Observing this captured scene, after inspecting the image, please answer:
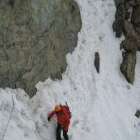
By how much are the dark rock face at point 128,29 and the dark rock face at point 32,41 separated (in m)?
3.35

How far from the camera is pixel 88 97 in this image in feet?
57.7

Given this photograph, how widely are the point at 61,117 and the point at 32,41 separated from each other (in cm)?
344

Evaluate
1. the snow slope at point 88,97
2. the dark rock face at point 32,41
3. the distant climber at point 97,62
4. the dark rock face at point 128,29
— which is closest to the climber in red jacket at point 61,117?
the snow slope at point 88,97

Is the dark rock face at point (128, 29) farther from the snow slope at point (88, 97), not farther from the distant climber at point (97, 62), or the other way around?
the distant climber at point (97, 62)

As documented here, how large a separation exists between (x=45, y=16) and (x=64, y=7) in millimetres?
1799

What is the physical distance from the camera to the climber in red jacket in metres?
14.3

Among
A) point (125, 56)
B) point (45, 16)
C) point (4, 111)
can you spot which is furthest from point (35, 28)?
point (125, 56)

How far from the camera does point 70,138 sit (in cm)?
1545

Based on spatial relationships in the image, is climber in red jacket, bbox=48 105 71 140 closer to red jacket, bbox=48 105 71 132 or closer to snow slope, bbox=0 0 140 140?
red jacket, bbox=48 105 71 132

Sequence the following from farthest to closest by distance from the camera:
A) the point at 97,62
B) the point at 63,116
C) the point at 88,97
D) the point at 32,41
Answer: the point at 97,62
the point at 88,97
the point at 32,41
the point at 63,116

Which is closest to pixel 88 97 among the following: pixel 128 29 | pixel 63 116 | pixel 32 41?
pixel 63 116

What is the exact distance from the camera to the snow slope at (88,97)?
14.4 meters

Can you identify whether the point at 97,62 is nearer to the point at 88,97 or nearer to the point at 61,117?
the point at 88,97

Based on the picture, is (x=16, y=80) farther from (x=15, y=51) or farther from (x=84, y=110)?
(x=84, y=110)
